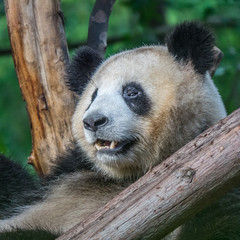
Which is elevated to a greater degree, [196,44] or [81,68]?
[196,44]

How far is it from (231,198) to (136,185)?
115 cm

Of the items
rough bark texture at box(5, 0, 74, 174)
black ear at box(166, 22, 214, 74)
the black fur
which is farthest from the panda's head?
the black fur

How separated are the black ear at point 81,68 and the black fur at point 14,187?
1.06 metres

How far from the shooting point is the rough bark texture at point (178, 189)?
308cm

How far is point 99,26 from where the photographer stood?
18.7 feet

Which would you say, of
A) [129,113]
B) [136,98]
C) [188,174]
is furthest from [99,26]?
[188,174]

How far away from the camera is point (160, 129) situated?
448 cm

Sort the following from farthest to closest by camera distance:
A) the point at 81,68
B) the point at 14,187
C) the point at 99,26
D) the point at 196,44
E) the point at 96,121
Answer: the point at 99,26 < the point at 14,187 < the point at 81,68 < the point at 196,44 < the point at 96,121

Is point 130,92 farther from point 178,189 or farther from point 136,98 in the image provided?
point 178,189

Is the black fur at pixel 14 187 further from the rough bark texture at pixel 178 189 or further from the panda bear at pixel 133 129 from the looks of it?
the rough bark texture at pixel 178 189

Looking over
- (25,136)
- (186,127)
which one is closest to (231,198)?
(186,127)

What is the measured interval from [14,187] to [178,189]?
277cm

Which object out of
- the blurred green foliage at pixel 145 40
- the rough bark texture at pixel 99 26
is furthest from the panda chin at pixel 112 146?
the blurred green foliage at pixel 145 40

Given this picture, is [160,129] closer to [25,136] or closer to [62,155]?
[62,155]
